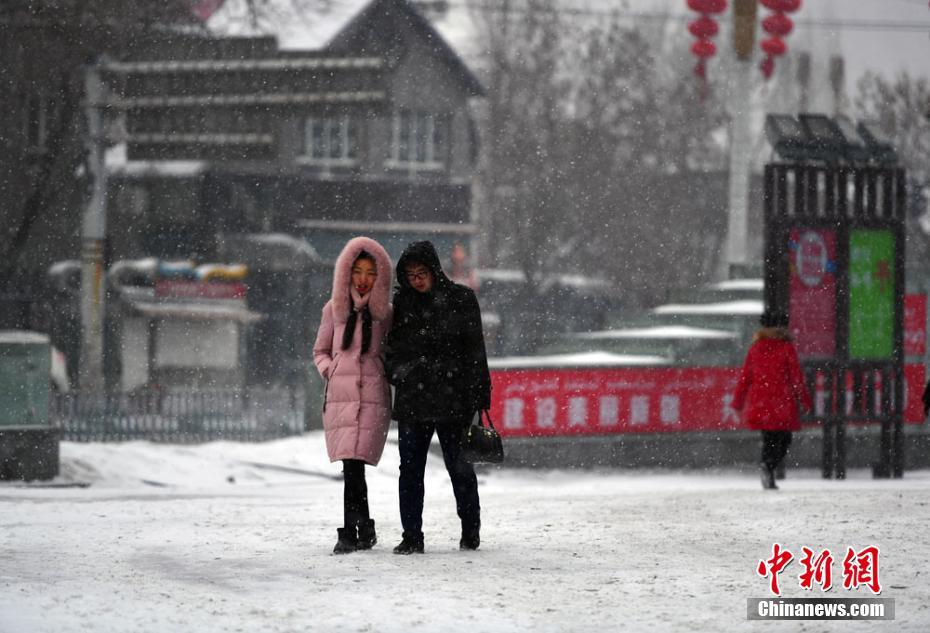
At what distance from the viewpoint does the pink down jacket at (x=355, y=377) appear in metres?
8.87

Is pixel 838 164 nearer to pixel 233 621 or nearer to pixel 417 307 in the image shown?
pixel 417 307

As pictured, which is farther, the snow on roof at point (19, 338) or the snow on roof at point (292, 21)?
the snow on roof at point (292, 21)

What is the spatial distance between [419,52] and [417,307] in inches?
1562

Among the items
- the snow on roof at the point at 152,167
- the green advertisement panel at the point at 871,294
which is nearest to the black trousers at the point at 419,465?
the green advertisement panel at the point at 871,294

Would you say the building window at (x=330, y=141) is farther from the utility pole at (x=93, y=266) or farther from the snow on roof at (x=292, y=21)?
the utility pole at (x=93, y=266)

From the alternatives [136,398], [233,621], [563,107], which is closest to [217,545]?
[233,621]

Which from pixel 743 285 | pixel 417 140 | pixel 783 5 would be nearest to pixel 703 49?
pixel 783 5

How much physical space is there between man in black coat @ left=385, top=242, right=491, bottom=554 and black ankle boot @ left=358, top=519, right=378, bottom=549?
365mm

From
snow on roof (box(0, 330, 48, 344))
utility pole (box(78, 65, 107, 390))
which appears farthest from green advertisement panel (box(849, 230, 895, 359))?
utility pole (box(78, 65, 107, 390))

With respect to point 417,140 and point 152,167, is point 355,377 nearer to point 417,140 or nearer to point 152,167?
point 152,167

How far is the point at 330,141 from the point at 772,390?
33.4m

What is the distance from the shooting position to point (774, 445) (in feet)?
47.0

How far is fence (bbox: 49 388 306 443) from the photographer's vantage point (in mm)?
21312

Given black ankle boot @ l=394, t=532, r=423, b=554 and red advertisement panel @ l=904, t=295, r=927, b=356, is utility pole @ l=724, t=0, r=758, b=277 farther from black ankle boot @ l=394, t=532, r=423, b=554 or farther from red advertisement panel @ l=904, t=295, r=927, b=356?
black ankle boot @ l=394, t=532, r=423, b=554
